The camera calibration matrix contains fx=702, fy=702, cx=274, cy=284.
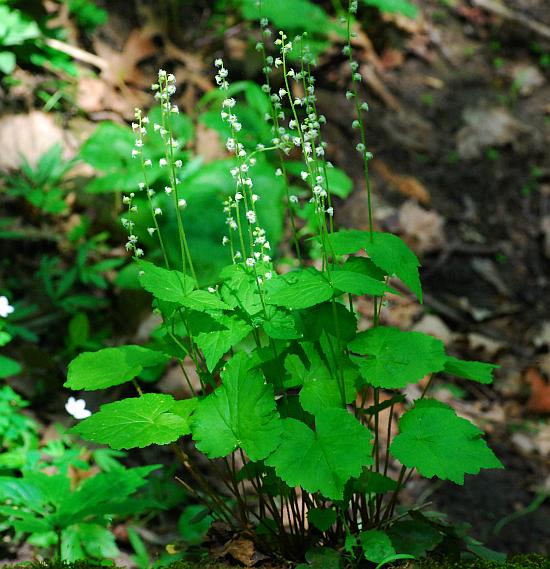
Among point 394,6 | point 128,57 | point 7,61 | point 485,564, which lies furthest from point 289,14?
point 485,564

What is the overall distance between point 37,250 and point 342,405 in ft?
8.28

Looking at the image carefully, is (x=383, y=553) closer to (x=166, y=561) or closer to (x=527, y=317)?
(x=166, y=561)

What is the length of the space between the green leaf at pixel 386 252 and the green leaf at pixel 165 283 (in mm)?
384

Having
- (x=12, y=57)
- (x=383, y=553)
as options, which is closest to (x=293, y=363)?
(x=383, y=553)

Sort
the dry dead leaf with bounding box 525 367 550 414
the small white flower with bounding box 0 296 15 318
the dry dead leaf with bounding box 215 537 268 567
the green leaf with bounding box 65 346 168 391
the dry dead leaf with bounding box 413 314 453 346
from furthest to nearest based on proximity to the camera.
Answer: the dry dead leaf with bounding box 413 314 453 346, the dry dead leaf with bounding box 525 367 550 414, the small white flower with bounding box 0 296 15 318, the dry dead leaf with bounding box 215 537 268 567, the green leaf with bounding box 65 346 168 391

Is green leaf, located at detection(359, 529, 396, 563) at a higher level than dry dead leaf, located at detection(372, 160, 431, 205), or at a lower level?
lower

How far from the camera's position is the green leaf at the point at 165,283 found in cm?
157

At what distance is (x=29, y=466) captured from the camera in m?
2.52

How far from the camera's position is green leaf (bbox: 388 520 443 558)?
173cm

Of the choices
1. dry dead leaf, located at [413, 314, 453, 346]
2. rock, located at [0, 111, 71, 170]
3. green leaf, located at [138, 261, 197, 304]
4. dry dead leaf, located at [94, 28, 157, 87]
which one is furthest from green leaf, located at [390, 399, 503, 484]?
dry dead leaf, located at [94, 28, 157, 87]

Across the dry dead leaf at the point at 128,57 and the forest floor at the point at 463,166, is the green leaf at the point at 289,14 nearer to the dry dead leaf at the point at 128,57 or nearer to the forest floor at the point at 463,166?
the forest floor at the point at 463,166

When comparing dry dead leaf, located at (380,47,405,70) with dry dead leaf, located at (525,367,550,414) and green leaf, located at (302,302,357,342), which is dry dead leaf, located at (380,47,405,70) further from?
green leaf, located at (302,302,357,342)

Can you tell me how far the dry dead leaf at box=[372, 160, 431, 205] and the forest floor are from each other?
0.01 metres

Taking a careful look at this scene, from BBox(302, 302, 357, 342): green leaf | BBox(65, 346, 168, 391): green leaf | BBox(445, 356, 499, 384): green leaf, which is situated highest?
BBox(302, 302, 357, 342): green leaf
